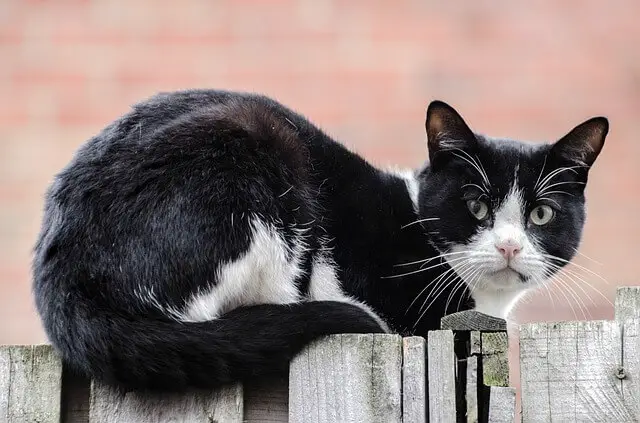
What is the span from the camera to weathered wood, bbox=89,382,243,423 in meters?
2.25

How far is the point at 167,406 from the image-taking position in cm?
227

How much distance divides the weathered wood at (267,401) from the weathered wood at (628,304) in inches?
25.9

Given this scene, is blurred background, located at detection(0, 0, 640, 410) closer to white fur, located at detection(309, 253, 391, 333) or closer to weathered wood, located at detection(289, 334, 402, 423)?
white fur, located at detection(309, 253, 391, 333)

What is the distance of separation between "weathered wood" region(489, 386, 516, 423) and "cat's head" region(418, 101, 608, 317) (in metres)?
0.99

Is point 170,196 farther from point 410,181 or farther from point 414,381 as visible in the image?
point 410,181

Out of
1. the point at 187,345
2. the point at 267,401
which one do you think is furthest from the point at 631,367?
the point at 187,345

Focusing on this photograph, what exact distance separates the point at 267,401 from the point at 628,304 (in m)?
0.72

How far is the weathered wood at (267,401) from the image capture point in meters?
2.29

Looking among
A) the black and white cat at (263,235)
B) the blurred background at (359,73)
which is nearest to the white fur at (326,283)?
the black and white cat at (263,235)

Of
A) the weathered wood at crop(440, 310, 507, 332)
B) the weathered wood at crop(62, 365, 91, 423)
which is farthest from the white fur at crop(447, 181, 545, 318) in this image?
the weathered wood at crop(62, 365, 91, 423)

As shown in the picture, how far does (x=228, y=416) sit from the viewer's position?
2.25 meters

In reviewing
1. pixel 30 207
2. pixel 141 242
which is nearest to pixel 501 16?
pixel 30 207

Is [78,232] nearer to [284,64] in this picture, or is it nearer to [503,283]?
[503,283]

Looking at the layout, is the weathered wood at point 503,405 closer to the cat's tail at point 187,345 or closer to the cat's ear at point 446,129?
the cat's tail at point 187,345
